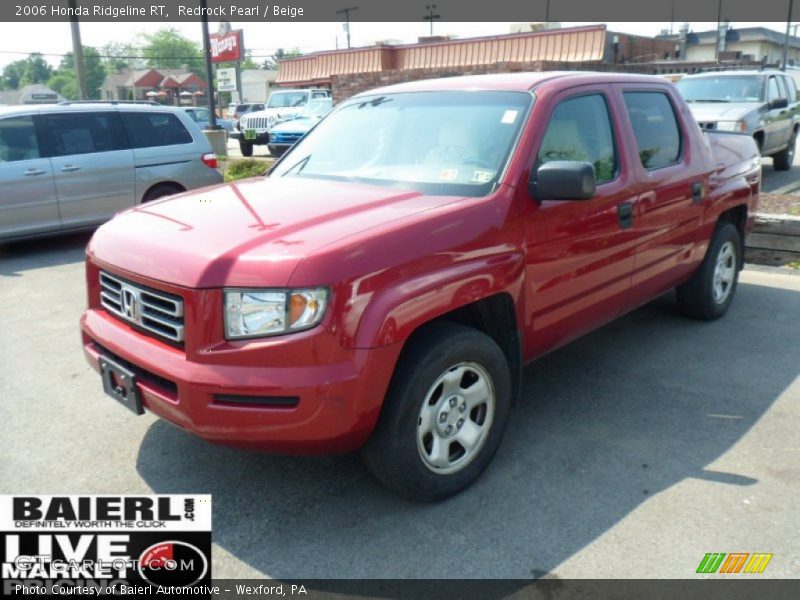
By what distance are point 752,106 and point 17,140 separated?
10.9 metres

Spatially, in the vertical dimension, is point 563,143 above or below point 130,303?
above

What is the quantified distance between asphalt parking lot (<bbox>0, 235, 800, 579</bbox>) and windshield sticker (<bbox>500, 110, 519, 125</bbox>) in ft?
5.47

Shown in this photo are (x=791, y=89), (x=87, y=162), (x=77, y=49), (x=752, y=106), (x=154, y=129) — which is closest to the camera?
(x=87, y=162)

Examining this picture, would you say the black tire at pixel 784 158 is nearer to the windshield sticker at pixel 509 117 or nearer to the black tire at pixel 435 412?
the windshield sticker at pixel 509 117

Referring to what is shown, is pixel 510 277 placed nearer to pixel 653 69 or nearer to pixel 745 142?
pixel 745 142

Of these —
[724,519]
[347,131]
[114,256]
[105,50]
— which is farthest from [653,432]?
[105,50]

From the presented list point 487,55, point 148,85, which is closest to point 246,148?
point 487,55

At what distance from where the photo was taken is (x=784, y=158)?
1352 cm

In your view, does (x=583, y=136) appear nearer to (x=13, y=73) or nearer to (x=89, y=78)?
(x=89, y=78)

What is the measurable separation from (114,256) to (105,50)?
400ft

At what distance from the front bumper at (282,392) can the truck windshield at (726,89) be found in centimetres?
1141

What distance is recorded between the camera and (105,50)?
111 m

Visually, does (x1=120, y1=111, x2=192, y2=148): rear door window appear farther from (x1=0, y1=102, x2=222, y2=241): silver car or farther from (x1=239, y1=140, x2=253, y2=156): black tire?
(x1=239, y1=140, x2=253, y2=156): black tire

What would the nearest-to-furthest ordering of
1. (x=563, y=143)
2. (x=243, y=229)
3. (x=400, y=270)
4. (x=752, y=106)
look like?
(x=400, y=270) < (x=243, y=229) < (x=563, y=143) < (x=752, y=106)
